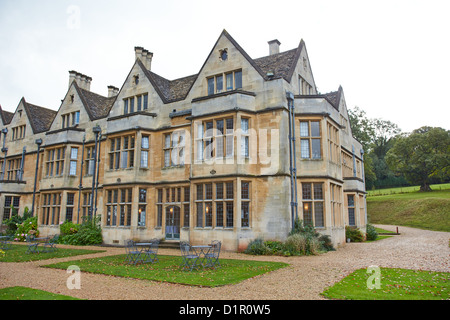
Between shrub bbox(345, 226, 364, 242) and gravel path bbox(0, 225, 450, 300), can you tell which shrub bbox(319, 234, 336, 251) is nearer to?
gravel path bbox(0, 225, 450, 300)

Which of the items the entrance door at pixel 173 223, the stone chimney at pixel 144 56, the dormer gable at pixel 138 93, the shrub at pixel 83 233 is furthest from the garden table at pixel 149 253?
the stone chimney at pixel 144 56

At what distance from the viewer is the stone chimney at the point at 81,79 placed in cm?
Answer: 3081

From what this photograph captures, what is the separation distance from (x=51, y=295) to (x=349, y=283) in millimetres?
7844

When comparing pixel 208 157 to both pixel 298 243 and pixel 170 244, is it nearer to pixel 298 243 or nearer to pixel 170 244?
pixel 170 244

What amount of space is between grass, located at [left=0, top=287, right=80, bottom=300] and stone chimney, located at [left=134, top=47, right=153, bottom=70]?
2056cm

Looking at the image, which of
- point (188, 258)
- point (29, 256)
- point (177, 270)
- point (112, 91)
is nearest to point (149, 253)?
point (188, 258)

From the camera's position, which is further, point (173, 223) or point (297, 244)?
point (173, 223)

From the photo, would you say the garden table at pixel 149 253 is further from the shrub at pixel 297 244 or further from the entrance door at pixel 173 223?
the entrance door at pixel 173 223

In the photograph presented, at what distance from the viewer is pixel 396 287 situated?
27.8 feet

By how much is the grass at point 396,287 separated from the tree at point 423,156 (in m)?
52.9

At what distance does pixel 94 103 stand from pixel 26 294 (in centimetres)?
2333

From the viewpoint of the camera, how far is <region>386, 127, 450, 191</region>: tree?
54.6 m

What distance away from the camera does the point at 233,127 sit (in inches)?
712

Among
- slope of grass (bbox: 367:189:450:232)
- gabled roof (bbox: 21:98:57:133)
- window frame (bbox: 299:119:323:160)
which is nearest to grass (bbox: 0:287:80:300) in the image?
window frame (bbox: 299:119:323:160)
